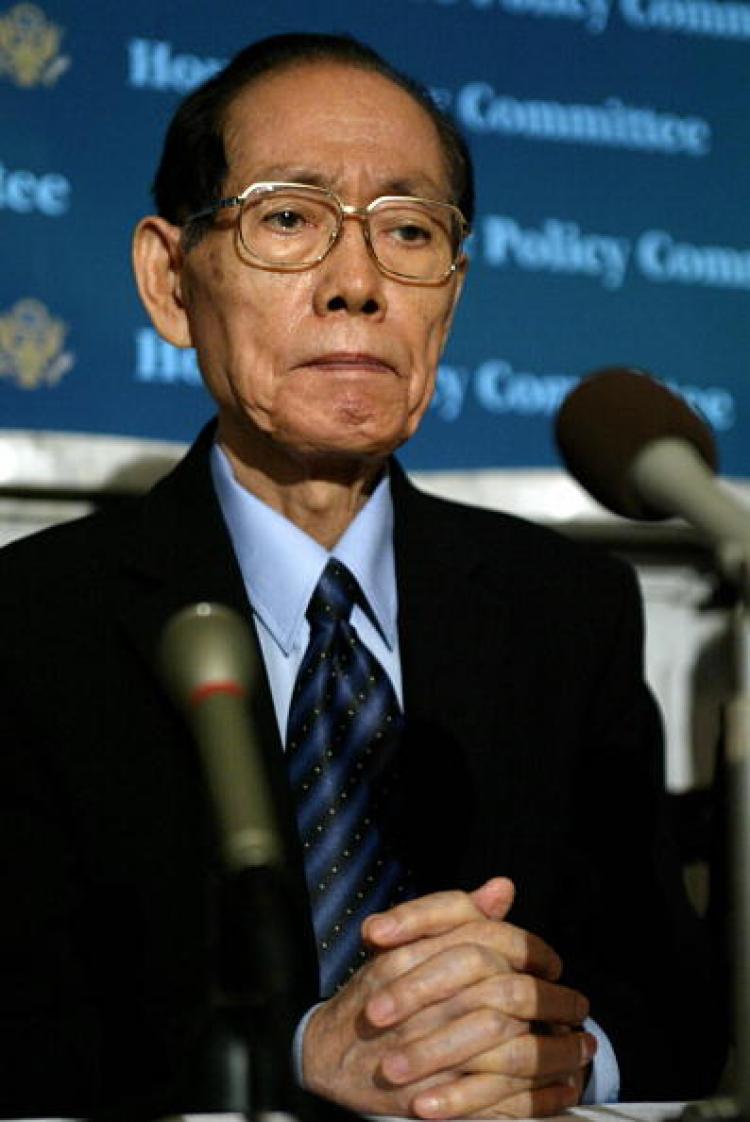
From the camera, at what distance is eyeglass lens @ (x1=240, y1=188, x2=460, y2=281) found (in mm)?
1851

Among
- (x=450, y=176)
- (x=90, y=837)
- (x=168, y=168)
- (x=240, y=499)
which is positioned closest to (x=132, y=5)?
(x=168, y=168)

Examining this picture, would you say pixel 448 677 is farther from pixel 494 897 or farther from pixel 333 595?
pixel 494 897

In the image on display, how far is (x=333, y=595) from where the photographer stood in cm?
186

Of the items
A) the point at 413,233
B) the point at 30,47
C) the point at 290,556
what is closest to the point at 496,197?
the point at 413,233

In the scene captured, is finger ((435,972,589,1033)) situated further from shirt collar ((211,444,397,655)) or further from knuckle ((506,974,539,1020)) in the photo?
shirt collar ((211,444,397,655))

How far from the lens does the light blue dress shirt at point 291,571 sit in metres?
1.84

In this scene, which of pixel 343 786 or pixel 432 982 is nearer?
pixel 432 982

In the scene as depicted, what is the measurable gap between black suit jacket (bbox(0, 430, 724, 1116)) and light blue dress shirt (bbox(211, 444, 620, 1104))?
1.0 inches

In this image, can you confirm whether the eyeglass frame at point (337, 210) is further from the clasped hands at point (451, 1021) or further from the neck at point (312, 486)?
the clasped hands at point (451, 1021)

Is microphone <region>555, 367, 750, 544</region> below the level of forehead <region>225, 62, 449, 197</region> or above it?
below

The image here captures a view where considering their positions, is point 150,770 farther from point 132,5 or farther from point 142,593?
point 132,5

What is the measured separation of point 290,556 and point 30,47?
0.89 metres

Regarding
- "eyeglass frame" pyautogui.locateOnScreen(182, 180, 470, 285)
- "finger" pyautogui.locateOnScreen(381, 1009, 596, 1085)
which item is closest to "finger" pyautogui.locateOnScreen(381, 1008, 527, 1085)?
"finger" pyautogui.locateOnScreen(381, 1009, 596, 1085)

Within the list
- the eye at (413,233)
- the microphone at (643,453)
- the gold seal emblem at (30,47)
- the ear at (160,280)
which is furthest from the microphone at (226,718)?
the gold seal emblem at (30,47)
